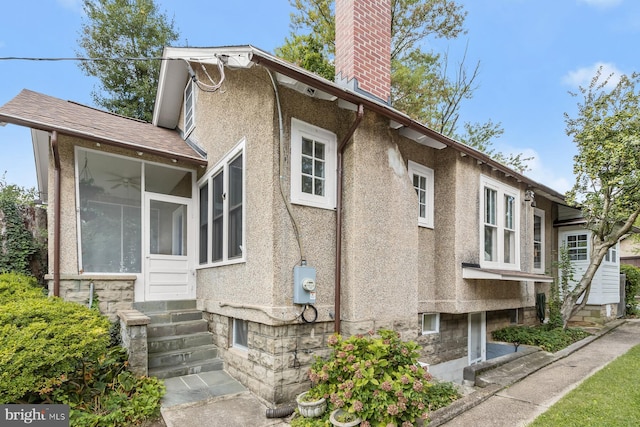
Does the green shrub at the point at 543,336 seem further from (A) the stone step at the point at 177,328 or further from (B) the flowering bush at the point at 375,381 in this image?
(A) the stone step at the point at 177,328

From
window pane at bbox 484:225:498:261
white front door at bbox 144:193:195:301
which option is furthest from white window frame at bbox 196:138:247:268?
window pane at bbox 484:225:498:261

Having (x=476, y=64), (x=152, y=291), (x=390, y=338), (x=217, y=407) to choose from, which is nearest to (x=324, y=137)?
(x=390, y=338)

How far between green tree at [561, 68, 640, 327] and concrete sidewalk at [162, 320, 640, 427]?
10.7ft

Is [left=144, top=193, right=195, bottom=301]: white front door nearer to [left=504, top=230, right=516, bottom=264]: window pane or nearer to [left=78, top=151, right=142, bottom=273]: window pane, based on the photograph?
[left=78, top=151, right=142, bottom=273]: window pane

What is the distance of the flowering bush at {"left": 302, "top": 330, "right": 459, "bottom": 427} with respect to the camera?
3621mm

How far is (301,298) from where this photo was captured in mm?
4695

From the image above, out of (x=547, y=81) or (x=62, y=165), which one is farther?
(x=547, y=81)

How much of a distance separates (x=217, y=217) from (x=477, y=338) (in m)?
6.68

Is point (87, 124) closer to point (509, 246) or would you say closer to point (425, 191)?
point (425, 191)

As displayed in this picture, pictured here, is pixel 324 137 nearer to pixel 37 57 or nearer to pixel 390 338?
pixel 390 338

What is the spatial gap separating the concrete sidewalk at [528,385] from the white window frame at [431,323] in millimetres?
1231

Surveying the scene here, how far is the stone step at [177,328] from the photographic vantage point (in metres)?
6.12

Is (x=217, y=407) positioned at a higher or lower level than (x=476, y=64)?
lower

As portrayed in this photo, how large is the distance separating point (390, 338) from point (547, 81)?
19104 millimetres
